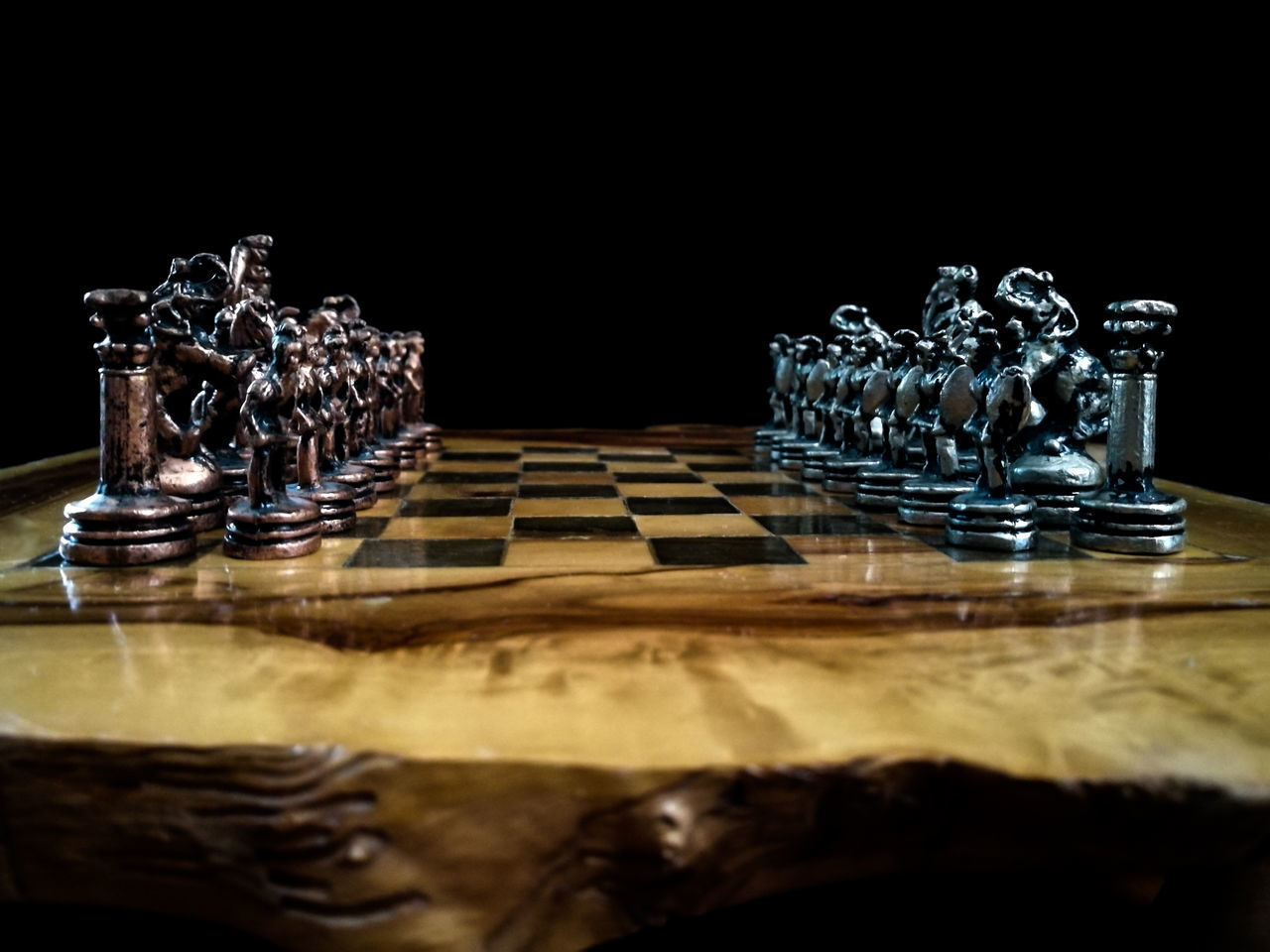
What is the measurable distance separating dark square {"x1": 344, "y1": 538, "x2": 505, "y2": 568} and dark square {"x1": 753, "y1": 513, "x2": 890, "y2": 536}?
45 centimetres

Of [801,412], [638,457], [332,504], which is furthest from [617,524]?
[801,412]

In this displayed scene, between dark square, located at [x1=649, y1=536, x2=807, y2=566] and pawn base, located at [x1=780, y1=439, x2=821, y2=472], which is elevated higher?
pawn base, located at [x1=780, y1=439, x2=821, y2=472]

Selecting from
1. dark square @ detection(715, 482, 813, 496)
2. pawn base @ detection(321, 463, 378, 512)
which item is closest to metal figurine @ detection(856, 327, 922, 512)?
dark square @ detection(715, 482, 813, 496)

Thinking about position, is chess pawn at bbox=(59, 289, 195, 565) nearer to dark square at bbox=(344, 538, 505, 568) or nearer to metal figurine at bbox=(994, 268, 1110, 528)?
dark square at bbox=(344, 538, 505, 568)

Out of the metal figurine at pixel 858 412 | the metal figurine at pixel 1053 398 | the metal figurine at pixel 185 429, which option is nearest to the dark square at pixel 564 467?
the metal figurine at pixel 858 412

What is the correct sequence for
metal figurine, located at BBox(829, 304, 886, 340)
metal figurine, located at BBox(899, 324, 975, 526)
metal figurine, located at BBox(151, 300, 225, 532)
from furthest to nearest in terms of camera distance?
metal figurine, located at BBox(829, 304, 886, 340) → metal figurine, located at BBox(899, 324, 975, 526) → metal figurine, located at BBox(151, 300, 225, 532)

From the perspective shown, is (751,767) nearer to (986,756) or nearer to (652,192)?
(986,756)

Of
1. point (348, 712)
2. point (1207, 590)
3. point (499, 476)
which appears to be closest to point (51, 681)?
point (348, 712)

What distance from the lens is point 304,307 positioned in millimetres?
3725

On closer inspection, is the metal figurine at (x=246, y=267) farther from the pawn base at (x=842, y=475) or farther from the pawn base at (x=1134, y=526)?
the pawn base at (x=1134, y=526)

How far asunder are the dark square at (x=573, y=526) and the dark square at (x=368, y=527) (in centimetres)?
21

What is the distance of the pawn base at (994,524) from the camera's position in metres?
1.44

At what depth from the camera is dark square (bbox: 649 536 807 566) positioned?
1.39 meters

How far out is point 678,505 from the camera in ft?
6.18
